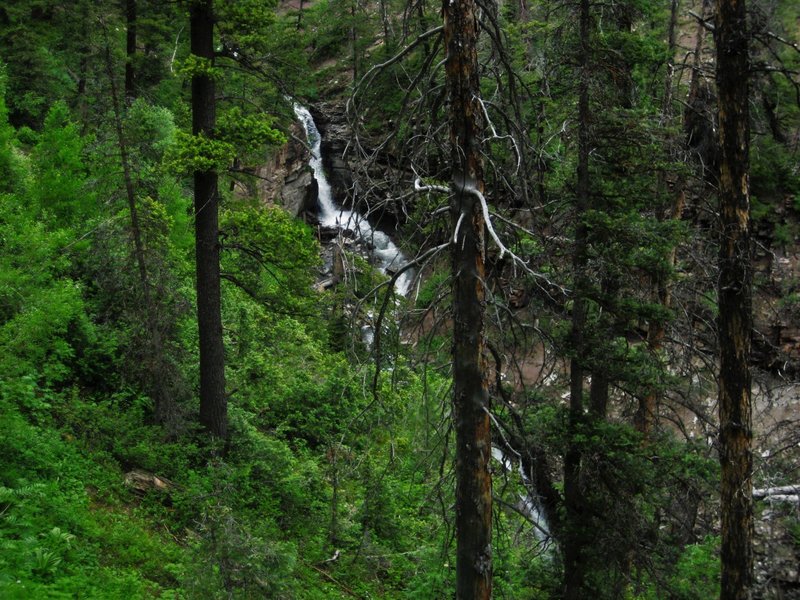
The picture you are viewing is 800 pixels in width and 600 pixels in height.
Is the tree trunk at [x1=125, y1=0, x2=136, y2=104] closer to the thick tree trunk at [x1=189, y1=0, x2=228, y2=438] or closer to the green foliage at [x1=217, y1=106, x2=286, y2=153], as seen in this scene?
the thick tree trunk at [x1=189, y1=0, x2=228, y2=438]

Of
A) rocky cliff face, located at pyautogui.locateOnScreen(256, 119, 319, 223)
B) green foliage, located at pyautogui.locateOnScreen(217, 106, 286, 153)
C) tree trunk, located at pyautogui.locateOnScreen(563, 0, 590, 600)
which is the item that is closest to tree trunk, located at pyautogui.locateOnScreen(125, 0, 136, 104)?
rocky cliff face, located at pyautogui.locateOnScreen(256, 119, 319, 223)

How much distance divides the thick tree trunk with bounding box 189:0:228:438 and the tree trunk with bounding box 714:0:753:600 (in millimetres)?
6847

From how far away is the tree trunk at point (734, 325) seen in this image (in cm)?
690

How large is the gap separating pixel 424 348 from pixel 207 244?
5715mm

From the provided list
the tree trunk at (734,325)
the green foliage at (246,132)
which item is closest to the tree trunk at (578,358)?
the tree trunk at (734,325)

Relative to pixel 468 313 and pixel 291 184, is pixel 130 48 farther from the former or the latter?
pixel 468 313

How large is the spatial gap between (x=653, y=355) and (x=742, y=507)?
281 cm

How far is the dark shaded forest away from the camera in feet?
18.5

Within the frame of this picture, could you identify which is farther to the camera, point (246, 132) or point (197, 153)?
point (246, 132)

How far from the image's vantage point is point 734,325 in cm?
718

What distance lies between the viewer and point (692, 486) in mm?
9375

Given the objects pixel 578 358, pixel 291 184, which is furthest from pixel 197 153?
pixel 291 184

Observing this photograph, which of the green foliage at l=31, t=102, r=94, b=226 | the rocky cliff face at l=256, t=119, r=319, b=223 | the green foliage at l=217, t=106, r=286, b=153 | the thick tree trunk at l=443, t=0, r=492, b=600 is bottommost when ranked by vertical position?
the thick tree trunk at l=443, t=0, r=492, b=600

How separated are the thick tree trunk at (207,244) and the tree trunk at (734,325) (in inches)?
270
